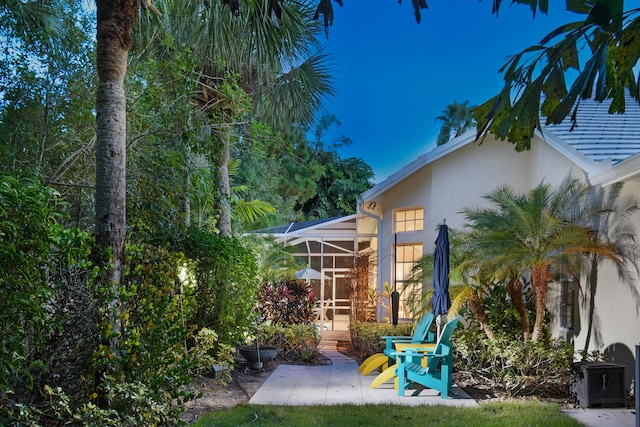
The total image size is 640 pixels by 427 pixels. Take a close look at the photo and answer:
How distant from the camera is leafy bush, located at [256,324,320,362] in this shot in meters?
11.9

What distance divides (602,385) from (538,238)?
231 cm

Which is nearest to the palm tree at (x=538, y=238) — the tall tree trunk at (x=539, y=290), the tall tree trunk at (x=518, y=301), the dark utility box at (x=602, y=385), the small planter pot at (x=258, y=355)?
the tall tree trunk at (x=539, y=290)

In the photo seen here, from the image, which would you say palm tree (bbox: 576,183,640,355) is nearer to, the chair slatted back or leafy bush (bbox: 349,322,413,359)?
the chair slatted back

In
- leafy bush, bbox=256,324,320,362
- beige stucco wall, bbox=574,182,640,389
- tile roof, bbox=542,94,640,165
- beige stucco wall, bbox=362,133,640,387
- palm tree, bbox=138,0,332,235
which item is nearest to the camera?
palm tree, bbox=138,0,332,235

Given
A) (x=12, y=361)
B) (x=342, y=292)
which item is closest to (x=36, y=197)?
(x=12, y=361)

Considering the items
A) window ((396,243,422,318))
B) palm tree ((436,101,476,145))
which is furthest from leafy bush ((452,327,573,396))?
palm tree ((436,101,476,145))

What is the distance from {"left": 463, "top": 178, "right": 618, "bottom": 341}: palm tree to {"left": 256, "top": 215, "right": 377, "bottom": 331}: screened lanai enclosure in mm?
8153

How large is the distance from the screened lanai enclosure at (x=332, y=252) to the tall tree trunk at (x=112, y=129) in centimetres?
1184

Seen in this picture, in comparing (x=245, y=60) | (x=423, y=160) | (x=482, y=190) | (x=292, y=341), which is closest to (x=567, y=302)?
(x=482, y=190)

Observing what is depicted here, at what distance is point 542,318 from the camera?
906 centimetres

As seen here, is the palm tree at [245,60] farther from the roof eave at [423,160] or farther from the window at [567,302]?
the window at [567,302]

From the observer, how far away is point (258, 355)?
10602mm

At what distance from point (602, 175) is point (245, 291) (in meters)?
6.03

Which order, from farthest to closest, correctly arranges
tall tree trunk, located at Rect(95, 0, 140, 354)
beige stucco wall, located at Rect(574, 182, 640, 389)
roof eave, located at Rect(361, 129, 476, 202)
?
roof eave, located at Rect(361, 129, 476, 202), beige stucco wall, located at Rect(574, 182, 640, 389), tall tree trunk, located at Rect(95, 0, 140, 354)
